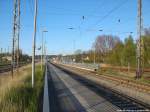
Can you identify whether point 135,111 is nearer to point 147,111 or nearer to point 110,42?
point 147,111

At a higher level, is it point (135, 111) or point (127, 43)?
point (127, 43)

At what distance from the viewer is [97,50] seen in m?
147

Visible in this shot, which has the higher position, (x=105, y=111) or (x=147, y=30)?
(x=147, y=30)

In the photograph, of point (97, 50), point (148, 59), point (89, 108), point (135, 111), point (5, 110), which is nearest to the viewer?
point (5, 110)

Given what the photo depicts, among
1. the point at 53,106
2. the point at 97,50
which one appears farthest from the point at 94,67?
the point at 97,50

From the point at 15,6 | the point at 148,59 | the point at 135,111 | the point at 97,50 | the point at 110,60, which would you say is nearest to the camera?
the point at 135,111

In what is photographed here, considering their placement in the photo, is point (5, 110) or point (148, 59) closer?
point (5, 110)

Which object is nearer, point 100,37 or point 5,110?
point 5,110

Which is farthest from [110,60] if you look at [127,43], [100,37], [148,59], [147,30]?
[100,37]

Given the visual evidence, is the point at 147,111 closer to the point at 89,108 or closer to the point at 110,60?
the point at 89,108

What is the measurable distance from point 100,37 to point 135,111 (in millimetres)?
138400

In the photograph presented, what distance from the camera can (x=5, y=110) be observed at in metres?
9.55

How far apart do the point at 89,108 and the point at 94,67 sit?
49939mm

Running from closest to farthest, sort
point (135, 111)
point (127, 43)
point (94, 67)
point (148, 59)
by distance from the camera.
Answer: point (135, 111)
point (148, 59)
point (94, 67)
point (127, 43)
